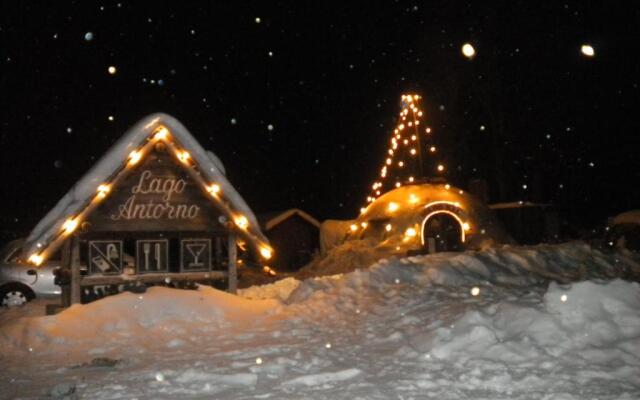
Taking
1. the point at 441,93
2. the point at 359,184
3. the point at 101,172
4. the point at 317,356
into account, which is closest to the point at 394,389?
the point at 317,356

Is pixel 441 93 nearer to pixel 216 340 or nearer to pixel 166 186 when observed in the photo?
pixel 166 186

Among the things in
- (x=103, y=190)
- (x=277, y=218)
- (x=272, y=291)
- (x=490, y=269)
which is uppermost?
(x=277, y=218)

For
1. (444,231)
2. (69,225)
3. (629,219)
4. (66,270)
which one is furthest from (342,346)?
(444,231)

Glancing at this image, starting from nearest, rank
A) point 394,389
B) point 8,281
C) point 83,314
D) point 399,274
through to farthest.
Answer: point 394,389 → point 83,314 → point 399,274 → point 8,281

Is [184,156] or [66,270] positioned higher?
[184,156]

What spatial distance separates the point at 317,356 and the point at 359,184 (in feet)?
188

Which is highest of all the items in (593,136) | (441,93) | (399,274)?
(441,93)

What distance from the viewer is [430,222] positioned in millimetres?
29125

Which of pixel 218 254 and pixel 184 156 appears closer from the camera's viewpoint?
pixel 184 156

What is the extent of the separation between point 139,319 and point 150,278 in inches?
85.1

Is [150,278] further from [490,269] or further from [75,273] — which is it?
[490,269]

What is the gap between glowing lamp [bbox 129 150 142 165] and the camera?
13250mm

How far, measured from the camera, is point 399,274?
1530 cm

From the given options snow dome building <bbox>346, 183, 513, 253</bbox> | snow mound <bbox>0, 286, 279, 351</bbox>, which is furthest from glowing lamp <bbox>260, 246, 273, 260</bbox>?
snow dome building <bbox>346, 183, 513, 253</bbox>
